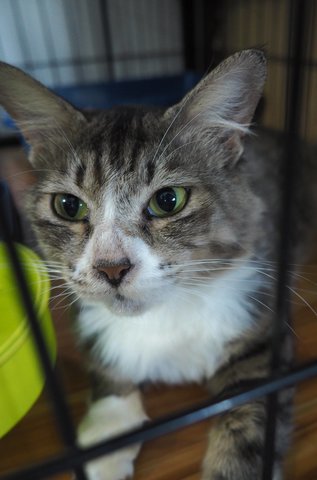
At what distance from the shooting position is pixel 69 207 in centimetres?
76

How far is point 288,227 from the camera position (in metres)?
0.45

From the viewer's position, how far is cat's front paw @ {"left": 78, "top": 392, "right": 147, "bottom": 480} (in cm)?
72

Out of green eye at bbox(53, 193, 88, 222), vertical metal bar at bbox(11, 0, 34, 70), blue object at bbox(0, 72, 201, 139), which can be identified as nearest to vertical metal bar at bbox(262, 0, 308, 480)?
green eye at bbox(53, 193, 88, 222)

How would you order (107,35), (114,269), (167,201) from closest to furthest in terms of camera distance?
1. (114,269)
2. (167,201)
3. (107,35)

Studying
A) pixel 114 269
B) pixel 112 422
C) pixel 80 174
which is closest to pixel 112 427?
pixel 112 422

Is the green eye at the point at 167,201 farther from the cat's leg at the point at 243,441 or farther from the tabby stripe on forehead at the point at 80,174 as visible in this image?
the cat's leg at the point at 243,441

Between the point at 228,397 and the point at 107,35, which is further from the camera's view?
the point at 107,35

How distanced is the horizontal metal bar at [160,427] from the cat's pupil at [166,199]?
345 millimetres

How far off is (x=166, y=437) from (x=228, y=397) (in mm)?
368

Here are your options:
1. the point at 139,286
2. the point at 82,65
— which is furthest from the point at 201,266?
the point at 82,65

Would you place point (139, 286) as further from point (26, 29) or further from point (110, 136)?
point (26, 29)

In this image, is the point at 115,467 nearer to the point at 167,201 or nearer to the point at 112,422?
the point at 112,422

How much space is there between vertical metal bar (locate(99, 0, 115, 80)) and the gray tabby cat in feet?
5.94

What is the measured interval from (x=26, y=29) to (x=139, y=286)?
2.37 m
